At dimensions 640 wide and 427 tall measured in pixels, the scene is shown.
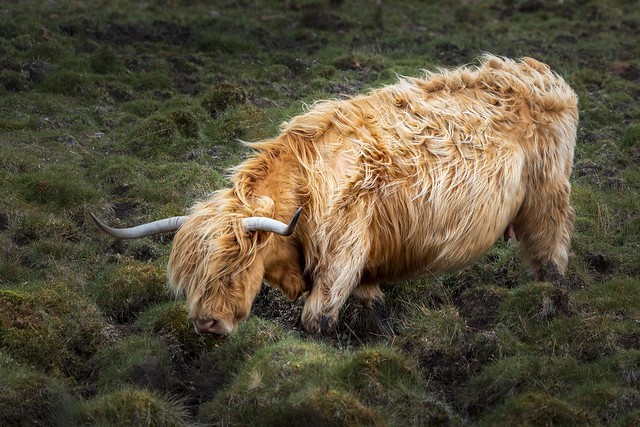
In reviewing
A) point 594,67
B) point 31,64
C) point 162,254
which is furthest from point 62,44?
point 594,67

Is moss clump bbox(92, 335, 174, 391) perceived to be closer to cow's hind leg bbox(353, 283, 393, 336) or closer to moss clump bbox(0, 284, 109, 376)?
moss clump bbox(0, 284, 109, 376)

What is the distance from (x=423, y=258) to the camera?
278 inches

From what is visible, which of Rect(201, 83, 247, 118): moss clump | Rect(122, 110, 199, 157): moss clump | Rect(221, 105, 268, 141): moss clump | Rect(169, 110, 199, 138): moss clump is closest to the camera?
Rect(122, 110, 199, 157): moss clump

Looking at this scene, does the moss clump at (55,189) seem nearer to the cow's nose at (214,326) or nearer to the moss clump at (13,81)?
the moss clump at (13,81)

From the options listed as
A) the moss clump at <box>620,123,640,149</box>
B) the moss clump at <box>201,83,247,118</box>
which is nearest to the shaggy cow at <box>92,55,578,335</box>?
the moss clump at <box>620,123,640,149</box>

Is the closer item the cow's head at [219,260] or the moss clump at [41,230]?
the cow's head at [219,260]

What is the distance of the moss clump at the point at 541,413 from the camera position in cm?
574

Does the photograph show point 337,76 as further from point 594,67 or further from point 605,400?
point 605,400

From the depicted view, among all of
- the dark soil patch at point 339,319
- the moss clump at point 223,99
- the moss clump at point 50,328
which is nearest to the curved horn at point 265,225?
the dark soil patch at point 339,319

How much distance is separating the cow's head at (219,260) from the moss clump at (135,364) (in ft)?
1.94

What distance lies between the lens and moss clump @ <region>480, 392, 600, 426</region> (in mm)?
5742

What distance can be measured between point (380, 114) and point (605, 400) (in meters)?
2.56

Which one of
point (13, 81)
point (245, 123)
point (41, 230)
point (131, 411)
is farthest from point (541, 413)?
point (13, 81)

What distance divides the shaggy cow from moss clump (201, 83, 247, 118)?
4125mm
